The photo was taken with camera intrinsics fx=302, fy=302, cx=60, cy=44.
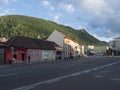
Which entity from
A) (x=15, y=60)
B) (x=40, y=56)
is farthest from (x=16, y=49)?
(x=40, y=56)

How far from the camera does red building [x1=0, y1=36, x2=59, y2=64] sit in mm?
55281

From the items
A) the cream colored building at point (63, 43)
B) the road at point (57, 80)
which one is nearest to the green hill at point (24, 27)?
the cream colored building at point (63, 43)

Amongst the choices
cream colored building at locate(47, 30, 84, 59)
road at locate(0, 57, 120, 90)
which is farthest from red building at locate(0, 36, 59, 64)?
road at locate(0, 57, 120, 90)

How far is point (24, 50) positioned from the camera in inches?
2518

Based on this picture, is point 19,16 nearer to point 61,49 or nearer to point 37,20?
point 37,20

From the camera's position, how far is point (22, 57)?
62.8 meters

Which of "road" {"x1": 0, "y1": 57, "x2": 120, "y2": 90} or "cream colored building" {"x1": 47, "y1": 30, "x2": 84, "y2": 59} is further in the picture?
"cream colored building" {"x1": 47, "y1": 30, "x2": 84, "y2": 59}

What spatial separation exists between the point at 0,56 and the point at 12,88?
4253cm

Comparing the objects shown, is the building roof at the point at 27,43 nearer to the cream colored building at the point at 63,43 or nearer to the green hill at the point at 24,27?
the cream colored building at the point at 63,43

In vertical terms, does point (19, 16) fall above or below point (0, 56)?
above

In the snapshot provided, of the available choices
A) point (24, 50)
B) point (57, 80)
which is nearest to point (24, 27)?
point (24, 50)

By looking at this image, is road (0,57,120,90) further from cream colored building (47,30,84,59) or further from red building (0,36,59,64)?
cream colored building (47,30,84,59)

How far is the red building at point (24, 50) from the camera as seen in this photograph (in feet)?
181

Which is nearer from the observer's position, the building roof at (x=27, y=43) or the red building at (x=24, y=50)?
the red building at (x=24, y=50)
